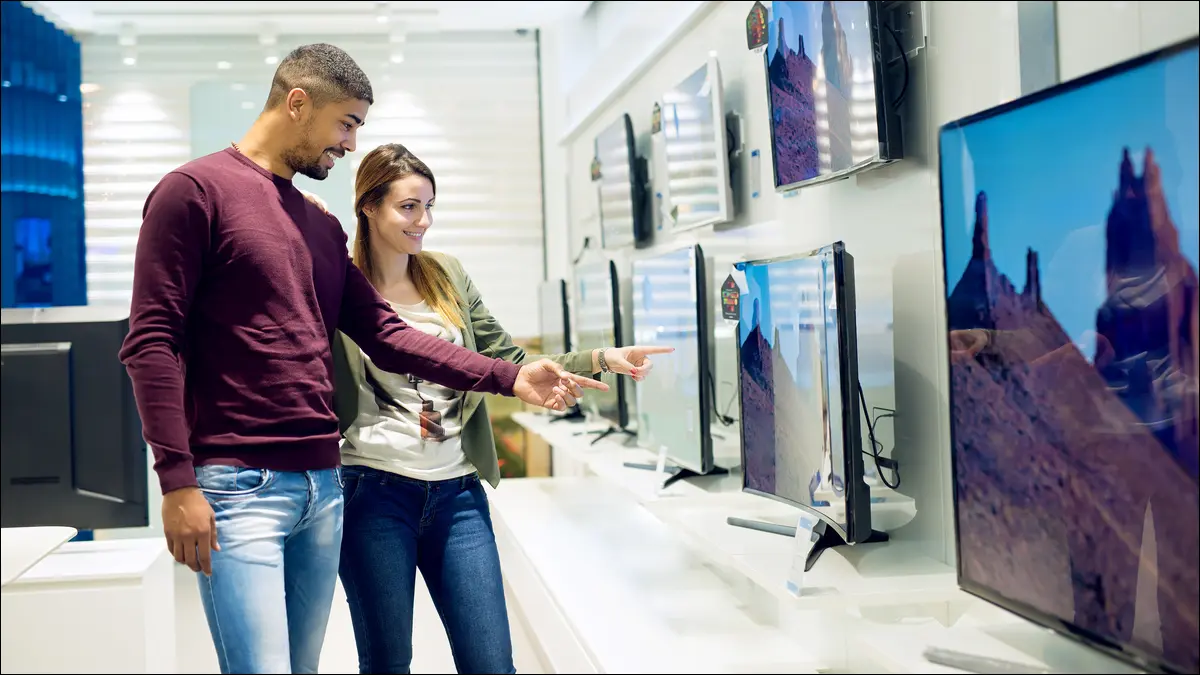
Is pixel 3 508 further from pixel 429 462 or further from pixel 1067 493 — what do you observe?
pixel 1067 493

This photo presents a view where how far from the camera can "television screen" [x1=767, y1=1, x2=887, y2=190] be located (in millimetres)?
1593

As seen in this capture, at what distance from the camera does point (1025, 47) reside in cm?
135

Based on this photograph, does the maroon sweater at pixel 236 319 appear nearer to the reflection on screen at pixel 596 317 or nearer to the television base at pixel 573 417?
the reflection on screen at pixel 596 317

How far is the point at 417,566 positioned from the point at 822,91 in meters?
1.09

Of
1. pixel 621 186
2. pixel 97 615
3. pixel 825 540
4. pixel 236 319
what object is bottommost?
pixel 97 615

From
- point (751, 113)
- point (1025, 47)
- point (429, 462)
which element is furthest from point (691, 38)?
point (429, 462)

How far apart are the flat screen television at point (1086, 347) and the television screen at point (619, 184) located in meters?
2.04

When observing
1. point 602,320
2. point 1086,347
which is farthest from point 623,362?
point 602,320

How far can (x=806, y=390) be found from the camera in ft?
5.16

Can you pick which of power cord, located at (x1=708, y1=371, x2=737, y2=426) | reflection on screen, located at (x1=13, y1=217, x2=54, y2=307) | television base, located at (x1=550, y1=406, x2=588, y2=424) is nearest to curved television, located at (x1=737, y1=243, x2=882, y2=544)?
power cord, located at (x1=708, y1=371, x2=737, y2=426)

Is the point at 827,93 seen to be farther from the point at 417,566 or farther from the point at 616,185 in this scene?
the point at 616,185

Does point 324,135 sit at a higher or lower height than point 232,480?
higher

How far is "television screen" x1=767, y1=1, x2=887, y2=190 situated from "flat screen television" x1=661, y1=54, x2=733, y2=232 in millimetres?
420

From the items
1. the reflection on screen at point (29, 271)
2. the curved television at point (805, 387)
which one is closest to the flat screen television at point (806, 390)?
the curved television at point (805, 387)
